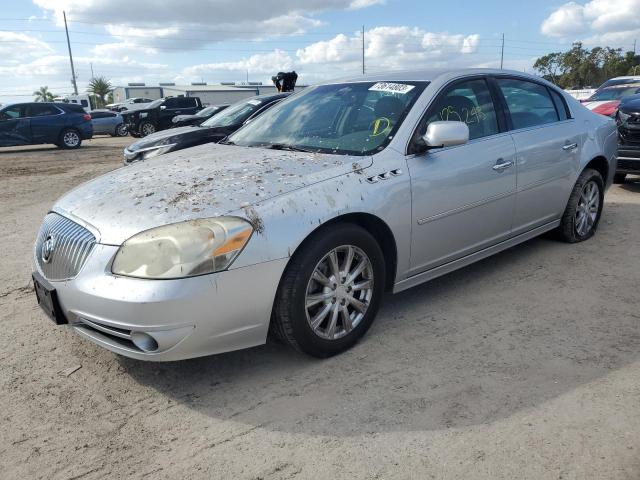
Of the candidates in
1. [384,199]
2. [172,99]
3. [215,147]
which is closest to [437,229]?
[384,199]

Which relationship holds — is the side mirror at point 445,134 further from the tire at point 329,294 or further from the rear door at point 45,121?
the rear door at point 45,121

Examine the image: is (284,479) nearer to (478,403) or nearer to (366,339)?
(478,403)

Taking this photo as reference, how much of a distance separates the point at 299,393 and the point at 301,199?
3.27 ft

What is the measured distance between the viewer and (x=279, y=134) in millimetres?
3910

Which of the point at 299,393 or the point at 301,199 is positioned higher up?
the point at 301,199

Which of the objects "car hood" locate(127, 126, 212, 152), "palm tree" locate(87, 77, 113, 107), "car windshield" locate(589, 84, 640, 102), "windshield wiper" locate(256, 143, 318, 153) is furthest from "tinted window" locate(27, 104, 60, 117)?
"palm tree" locate(87, 77, 113, 107)

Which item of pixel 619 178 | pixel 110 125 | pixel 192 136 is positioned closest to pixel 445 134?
pixel 192 136

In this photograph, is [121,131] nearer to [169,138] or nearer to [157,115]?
[157,115]

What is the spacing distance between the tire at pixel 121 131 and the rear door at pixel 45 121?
924cm

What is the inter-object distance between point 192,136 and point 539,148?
551 centimetres

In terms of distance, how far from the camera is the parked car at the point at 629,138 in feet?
22.9

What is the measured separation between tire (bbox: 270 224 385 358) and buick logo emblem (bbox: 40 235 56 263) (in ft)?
4.14

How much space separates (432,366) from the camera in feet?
9.77

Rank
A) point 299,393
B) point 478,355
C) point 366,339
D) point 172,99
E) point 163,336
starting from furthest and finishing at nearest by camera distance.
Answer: point 172,99
point 366,339
point 478,355
point 299,393
point 163,336
